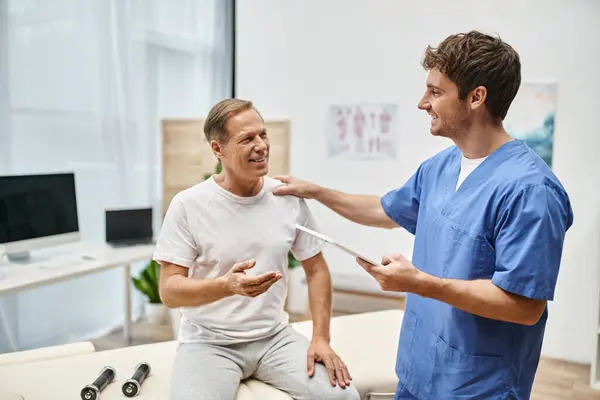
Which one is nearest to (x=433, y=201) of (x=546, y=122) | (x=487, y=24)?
(x=546, y=122)

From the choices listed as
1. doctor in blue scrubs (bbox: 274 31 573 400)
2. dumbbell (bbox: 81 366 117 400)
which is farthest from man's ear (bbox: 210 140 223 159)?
dumbbell (bbox: 81 366 117 400)

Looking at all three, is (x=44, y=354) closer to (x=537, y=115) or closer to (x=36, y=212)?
(x=36, y=212)

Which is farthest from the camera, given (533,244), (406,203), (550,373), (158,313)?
(158,313)

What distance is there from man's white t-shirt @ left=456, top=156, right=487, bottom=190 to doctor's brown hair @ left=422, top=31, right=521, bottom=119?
0.44 ft

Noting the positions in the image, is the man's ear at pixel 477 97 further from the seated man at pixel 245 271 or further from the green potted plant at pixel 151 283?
the green potted plant at pixel 151 283

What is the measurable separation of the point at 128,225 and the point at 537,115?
105 inches

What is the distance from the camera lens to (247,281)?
59.8 inches

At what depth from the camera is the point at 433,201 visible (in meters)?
1.65

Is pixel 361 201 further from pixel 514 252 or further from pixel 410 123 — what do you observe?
pixel 410 123

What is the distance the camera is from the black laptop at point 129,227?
3562 millimetres

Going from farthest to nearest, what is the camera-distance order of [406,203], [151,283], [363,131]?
1. [363,131]
2. [151,283]
3. [406,203]

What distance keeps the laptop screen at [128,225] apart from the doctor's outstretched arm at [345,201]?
1.88 metres

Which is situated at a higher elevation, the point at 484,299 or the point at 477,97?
the point at 477,97

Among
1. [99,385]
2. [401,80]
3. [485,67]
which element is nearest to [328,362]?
[99,385]
